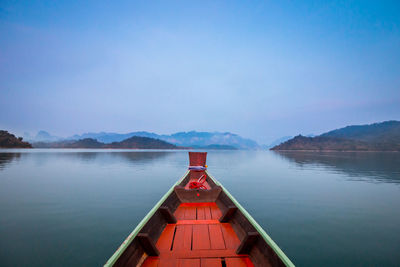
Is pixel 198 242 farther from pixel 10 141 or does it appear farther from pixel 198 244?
pixel 10 141

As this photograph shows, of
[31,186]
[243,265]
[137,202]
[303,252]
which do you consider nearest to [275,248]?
[243,265]

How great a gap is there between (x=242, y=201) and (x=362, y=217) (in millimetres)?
6101

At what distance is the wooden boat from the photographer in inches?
128

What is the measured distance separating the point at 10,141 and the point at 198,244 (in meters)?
189

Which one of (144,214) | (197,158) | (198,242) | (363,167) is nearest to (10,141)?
(197,158)

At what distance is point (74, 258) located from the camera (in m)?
5.68

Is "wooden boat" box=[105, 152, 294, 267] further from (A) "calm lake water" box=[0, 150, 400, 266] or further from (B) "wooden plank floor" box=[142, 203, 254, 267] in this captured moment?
(A) "calm lake water" box=[0, 150, 400, 266]

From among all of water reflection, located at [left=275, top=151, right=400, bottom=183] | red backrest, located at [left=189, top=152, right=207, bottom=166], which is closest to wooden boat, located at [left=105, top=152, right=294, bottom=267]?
red backrest, located at [left=189, top=152, right=207, bottom=166]

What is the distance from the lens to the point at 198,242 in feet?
14.3

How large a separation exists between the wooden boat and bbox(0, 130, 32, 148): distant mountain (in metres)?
183

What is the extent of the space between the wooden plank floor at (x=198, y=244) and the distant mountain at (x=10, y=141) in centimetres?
18321

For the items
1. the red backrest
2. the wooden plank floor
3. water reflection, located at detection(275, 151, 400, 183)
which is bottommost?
water reflection, located at detection(275, 151, 400, 183)

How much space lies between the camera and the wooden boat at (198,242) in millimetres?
3247

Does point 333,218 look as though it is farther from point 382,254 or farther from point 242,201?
point 242,201
